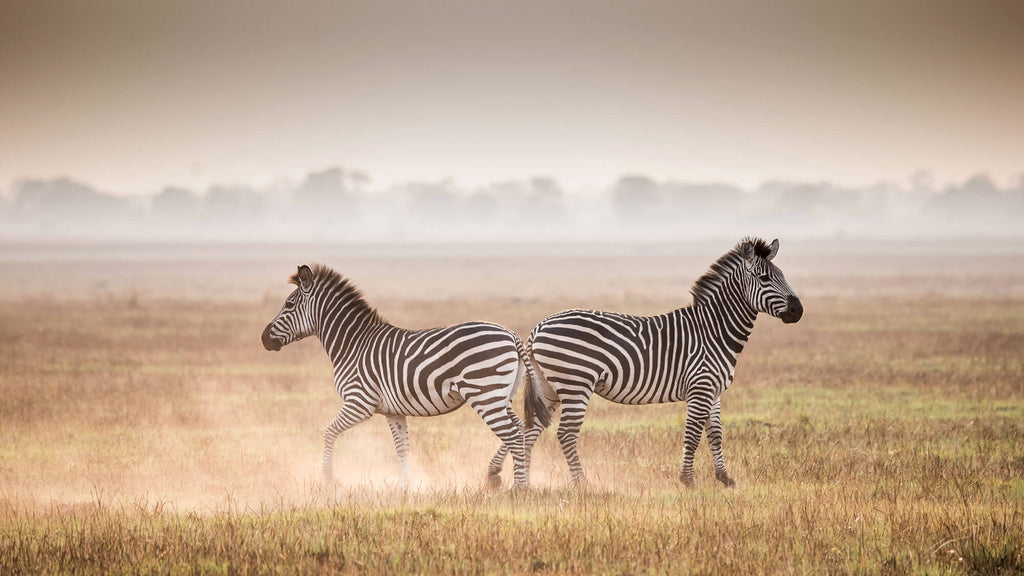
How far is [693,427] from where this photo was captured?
11.2m

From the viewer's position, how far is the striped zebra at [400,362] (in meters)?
10.6

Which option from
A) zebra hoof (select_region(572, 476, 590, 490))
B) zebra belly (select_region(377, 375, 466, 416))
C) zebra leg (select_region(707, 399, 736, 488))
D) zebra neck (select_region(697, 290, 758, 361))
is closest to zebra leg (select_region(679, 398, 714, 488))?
zebra leg (select_region(707, 399, 736, 488))

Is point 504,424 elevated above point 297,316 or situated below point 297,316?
below

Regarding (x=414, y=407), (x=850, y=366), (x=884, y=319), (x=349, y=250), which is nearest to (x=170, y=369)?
(x=414, y=407)

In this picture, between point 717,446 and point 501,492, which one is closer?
point 501,492

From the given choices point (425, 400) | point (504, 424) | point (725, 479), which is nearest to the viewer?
point (504, 424)

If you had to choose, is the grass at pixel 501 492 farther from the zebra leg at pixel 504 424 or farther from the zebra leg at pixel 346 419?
the zebra leg at pixel 346 419

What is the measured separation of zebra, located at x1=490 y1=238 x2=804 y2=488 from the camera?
11008 millimetres

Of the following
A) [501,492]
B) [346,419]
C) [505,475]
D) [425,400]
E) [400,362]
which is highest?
[400,362]

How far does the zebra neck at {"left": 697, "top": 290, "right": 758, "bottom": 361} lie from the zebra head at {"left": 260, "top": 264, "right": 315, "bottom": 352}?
471 centimetres

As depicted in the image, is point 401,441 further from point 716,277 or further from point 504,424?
point 716,277

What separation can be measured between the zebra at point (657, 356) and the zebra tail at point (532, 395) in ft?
0.04

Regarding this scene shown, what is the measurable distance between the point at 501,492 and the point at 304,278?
354cm

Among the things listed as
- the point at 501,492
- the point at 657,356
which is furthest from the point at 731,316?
the point at 501,492
